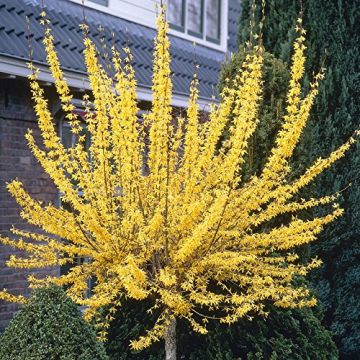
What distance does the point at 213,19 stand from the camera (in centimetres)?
1080

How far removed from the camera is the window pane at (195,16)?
10.3 meters

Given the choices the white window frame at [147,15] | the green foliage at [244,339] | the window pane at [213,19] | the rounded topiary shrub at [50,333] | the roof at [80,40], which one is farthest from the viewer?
the window pane at [213,19]

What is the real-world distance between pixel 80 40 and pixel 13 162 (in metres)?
1.69

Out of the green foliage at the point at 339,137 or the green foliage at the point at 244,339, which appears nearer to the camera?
the green foliage at the point at 244,339

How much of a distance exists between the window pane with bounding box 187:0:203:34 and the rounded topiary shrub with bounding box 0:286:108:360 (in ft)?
22.9

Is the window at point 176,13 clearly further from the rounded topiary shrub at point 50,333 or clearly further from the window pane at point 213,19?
the rounded topiary shrub at point 50,333

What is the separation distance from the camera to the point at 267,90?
6141 millimetres

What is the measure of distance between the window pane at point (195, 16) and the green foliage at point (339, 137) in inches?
124

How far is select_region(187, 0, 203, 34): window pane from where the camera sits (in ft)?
33.6

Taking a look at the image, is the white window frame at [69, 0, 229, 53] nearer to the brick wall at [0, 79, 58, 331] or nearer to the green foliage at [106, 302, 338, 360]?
the brick wall at [0, 79, 58, 331]

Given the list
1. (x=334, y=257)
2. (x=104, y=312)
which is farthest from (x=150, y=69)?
(x=104, y=312)

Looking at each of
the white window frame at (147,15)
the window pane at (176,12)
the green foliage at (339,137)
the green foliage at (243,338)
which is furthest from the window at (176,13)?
the green foliage at (243,338)

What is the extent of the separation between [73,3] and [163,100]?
4.35 m

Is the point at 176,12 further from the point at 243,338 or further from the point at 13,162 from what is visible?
the point at 243,338
